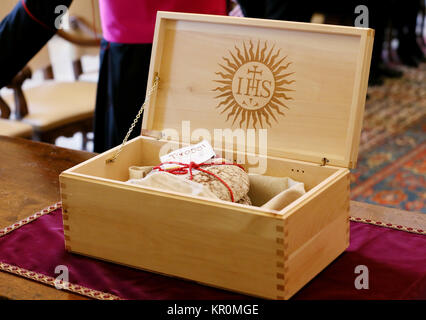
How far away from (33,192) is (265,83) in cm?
59

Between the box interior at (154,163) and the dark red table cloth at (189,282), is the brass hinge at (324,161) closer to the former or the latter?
the box interior at (154,163)

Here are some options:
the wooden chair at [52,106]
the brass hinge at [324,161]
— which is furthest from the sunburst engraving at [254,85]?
the wooden chair at [52,106]

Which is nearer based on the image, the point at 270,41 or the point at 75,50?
the point at 270,41

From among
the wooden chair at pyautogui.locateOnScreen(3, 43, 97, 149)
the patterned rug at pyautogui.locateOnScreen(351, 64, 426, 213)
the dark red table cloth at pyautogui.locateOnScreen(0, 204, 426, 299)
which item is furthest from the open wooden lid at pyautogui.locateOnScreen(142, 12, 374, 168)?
the patterned rug at pyautogui.locateOnScreen(351, 64, 426, 213)

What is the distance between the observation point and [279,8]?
2.82m

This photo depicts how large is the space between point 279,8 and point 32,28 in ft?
4.79

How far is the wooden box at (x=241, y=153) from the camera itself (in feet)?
3.13

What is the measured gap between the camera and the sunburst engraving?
1.20 m

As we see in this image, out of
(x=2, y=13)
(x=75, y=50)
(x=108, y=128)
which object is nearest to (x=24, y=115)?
(x=2, y=13)

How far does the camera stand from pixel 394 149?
3754 millimetres

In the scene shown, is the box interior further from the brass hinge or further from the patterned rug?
the patterned rug

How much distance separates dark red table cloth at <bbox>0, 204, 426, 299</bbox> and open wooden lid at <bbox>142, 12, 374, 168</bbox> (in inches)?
7.0

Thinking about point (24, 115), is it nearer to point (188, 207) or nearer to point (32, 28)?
point (32, 28)

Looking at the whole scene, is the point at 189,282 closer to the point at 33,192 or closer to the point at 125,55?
the point at 33,192
